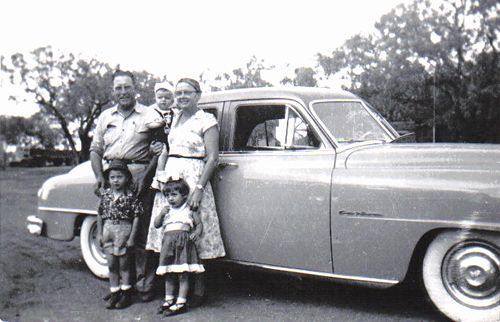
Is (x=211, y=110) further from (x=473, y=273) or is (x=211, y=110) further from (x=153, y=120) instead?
(x=473, y=273)

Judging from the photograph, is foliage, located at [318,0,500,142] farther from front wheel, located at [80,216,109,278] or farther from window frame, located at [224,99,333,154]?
→ front wheel, located at [80,216,109,278]

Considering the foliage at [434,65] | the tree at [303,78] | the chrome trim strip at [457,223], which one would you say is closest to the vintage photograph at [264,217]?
the chrome trim strip at [457,223]

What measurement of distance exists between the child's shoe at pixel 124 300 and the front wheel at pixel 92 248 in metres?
0.97

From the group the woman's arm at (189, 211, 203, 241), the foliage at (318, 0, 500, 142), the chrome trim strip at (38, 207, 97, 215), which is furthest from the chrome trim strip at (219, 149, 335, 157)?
the foliage at (318, 0, 500, 142)

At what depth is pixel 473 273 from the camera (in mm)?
3508

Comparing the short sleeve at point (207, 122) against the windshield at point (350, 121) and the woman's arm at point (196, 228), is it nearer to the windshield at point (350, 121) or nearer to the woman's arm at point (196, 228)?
the woman's arm at point (196, 228)

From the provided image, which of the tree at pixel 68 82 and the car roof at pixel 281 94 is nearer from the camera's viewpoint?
the car roof at pixel 281 94

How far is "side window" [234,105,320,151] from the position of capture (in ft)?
14.3

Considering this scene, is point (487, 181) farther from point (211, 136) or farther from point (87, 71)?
point (87, 71)

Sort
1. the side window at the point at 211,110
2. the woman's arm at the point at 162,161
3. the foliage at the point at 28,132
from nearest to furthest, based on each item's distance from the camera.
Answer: the woman's arm at the point at 162,161 → the side window at the point at 211,110 → the foliage at the point at 28,132

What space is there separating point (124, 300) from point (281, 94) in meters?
2.12

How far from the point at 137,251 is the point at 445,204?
261 cm

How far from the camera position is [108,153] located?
4.81 metres

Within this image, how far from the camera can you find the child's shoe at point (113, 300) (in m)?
4.35
